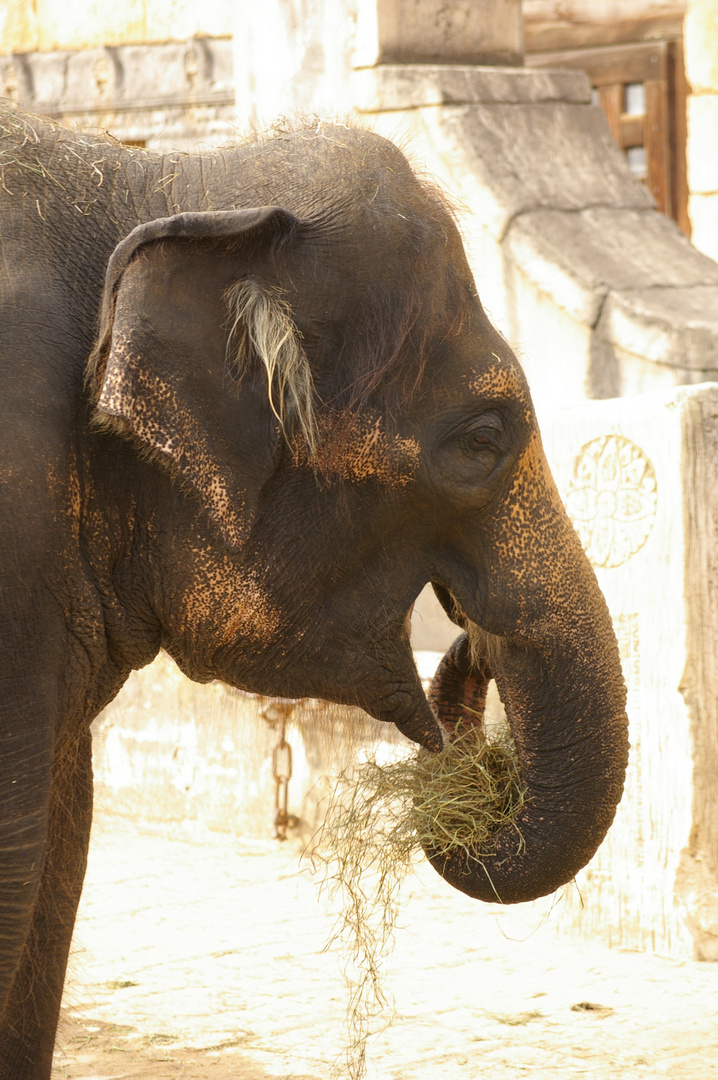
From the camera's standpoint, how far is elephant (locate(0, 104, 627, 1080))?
2.30 m

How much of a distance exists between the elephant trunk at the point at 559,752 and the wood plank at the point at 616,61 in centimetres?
1012

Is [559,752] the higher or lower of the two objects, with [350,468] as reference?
lower

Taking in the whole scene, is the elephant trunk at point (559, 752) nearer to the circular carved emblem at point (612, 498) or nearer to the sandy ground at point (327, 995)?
the sandy ground at point (327, 995)

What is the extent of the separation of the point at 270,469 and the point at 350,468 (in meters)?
0.13

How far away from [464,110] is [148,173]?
142 inches

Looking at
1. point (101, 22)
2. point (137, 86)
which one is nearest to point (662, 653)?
point (137, 86)

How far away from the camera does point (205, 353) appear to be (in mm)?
2336

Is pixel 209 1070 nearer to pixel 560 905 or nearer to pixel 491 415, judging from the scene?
pixel 560 905

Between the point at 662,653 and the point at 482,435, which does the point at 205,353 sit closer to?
the point at 482,435

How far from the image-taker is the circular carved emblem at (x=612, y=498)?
183 inches

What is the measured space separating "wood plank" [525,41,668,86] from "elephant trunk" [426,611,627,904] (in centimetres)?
1012

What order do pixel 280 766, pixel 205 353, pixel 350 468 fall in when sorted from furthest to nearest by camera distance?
pixel 280 766 < pixel 350 468 < pixel 205 353

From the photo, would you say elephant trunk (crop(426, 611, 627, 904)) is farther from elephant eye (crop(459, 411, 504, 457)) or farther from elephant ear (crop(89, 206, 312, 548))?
elephant ear (crop(89, 206, 312, 548))

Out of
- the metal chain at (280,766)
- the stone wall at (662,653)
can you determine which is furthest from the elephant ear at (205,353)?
the metal chain at (280,766)
